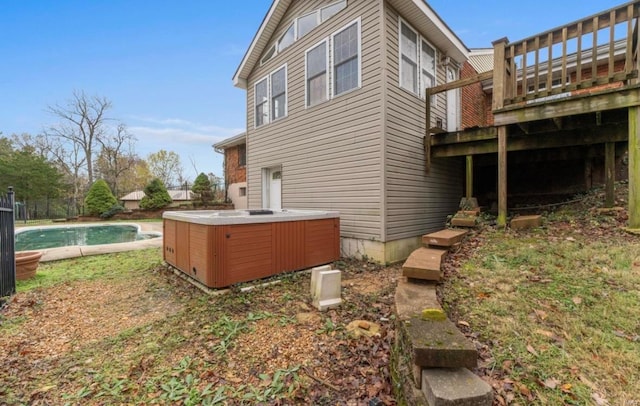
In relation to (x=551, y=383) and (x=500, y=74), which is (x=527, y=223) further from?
(x=551, y=383)

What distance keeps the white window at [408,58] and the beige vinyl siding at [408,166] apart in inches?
8.6

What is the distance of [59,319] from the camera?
11.4 feet

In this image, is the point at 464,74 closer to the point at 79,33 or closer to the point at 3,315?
the point at 3,315

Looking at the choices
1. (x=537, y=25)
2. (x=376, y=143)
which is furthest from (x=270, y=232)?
(x=537, y=25)

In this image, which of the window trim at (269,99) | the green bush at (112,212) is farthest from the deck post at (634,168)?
the green bush at (112,212)

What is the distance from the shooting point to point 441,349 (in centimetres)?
163

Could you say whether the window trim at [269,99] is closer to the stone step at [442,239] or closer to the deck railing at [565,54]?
the deck railing at [565,54]

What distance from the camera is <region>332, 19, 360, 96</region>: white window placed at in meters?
5.96

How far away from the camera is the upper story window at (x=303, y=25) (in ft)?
21.0

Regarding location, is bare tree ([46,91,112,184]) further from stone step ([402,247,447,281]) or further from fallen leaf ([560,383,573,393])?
fallen leaf ([560,383,573,393])

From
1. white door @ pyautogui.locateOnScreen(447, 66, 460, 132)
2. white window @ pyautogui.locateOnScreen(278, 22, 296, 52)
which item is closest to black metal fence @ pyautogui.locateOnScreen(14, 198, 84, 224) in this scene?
white window @ pyautogui.locateOnScreen(278, 22, 296, 52)

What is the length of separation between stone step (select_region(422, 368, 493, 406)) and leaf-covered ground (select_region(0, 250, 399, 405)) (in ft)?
1.75

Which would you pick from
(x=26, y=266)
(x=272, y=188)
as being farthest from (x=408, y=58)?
(x=26, y=266)

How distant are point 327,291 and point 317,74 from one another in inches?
208
